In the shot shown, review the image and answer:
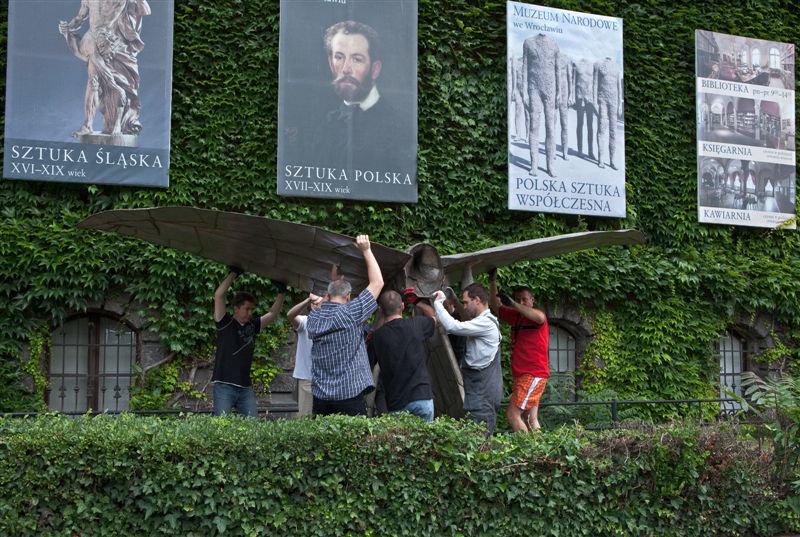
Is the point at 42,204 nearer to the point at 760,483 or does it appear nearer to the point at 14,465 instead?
the point at 14,465

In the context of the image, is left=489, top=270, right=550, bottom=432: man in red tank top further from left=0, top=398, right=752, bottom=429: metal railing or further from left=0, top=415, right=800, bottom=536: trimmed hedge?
left=0, top=415, right=800, bottom=536: trimmed hedge

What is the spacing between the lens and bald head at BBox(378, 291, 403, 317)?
21.5ft

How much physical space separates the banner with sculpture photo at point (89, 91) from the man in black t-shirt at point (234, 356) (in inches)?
154

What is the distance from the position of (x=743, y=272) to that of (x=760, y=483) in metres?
7.92

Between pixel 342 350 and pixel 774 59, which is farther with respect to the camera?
pixel 774 59

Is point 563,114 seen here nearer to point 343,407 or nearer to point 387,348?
point 387,348

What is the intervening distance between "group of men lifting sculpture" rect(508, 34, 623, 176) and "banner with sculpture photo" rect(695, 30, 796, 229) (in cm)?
184

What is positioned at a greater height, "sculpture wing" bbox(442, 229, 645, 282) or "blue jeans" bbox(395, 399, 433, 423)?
"sculpture wing" bbox(442, 229, 645, 282)

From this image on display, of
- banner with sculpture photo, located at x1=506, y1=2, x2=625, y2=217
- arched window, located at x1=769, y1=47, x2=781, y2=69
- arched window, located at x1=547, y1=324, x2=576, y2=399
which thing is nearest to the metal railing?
arched window, located at x1=547, y1=324, x2=576, y2=399

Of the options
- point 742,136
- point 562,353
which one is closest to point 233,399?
point 562,353

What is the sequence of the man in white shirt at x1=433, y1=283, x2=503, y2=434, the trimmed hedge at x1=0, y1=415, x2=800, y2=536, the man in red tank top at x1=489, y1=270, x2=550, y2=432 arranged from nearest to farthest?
1. the trimmed hedge at x1=0, y1=415, x2=800, y2=536
2. the man in white shirt at x1=433, y1=283, x2=503, y2=434
3. the man in red tank top at x1=489, y1=270, x2=550, y2=432

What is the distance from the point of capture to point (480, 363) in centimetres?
709

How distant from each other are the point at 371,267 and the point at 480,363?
143 cm

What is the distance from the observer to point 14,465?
17.1ft
